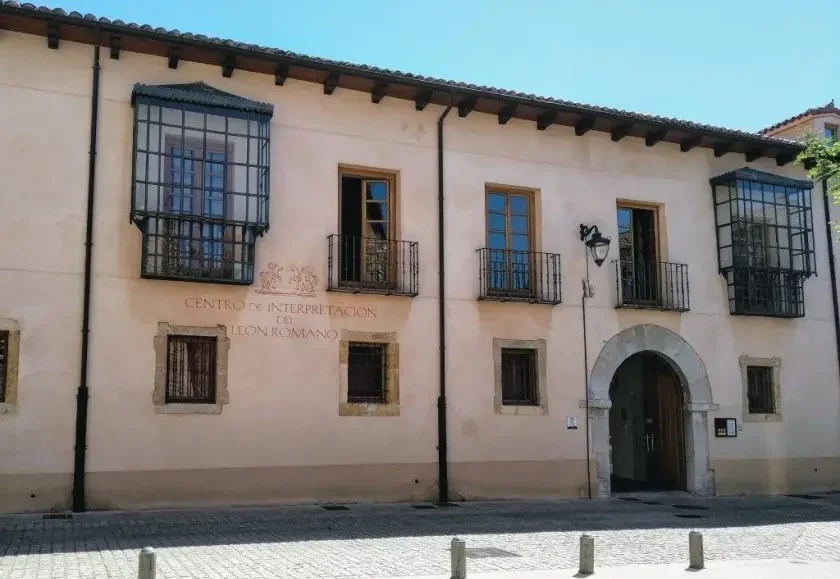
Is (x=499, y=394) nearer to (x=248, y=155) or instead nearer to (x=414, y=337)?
(x=414, y=337)

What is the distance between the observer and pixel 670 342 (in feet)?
49.9

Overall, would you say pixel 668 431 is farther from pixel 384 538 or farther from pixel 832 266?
pixel 384 538

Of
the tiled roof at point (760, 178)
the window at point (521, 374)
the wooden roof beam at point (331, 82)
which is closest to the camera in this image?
the wooden roof beam at point (331, 82)

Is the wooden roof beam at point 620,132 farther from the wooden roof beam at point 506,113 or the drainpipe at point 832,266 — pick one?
the drainpipe at point 832,266

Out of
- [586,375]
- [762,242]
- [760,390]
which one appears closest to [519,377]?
[586,375]

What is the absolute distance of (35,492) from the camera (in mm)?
10781

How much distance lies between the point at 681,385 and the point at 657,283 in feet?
6.16

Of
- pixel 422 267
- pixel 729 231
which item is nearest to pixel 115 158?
pixel 422 267

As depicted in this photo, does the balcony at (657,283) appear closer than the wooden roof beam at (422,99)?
No

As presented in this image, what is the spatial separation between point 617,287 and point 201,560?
9.16m

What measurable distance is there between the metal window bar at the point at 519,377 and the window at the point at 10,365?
283 inches

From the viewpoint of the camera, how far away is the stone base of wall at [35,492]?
10680 mm

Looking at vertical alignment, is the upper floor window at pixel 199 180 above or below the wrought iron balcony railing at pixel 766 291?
above

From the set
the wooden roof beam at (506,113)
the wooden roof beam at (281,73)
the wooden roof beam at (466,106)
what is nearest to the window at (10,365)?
the wooden roof beam at (281,73)
